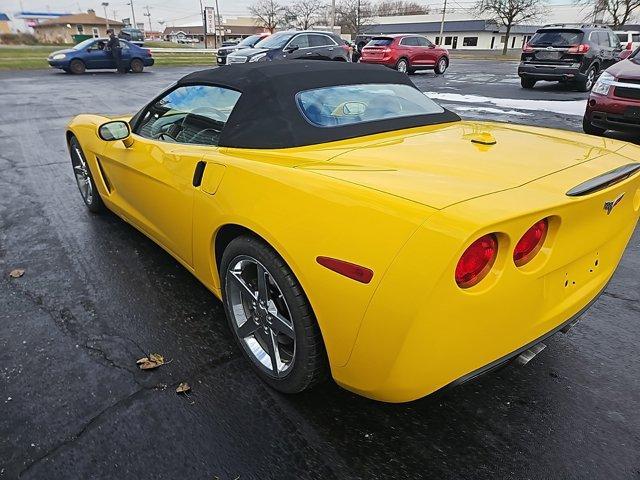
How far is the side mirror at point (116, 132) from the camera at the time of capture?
3.16 meters

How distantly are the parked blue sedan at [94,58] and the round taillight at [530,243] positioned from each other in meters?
21.2

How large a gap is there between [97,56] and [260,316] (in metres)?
20.8

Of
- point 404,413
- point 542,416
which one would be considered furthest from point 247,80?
point 542,416

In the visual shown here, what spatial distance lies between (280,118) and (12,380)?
184 cm

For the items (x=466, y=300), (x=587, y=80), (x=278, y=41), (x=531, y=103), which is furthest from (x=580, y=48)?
(x=466, y=300)

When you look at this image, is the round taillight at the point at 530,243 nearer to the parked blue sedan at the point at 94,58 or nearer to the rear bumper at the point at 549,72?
the rear bumper at the point at 549,72

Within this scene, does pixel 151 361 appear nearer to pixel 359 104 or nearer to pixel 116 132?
pixel 116 132

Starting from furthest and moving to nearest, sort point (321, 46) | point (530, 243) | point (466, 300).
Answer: point (321, 46)
point (530, 243)
point (466, 300)

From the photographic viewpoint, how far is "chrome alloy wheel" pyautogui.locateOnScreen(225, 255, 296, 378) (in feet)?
6.90

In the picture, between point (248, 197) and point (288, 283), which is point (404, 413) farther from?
point (248, 197)

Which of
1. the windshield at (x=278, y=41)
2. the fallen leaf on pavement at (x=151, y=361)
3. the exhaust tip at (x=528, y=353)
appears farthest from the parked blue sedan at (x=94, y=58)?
the exhaust tip at (x=528, y=353)

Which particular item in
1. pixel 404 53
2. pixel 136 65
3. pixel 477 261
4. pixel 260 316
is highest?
pixel 477 261

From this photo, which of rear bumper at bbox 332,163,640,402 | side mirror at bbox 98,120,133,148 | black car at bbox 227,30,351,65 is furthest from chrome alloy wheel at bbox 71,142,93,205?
black car at bbox 227,30,351,65

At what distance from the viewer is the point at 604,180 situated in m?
1.81
